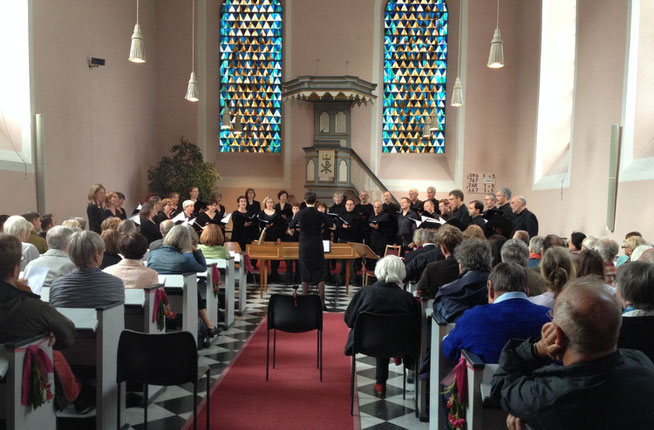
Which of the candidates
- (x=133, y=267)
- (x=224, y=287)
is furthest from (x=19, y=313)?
(x=224, y=287)

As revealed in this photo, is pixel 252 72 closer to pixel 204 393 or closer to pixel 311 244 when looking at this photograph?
A: pixel 311 244

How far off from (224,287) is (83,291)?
3.29m

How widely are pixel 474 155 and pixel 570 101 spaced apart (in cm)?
308

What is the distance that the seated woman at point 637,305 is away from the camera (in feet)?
8.59

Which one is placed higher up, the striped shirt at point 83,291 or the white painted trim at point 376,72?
the white painted trim at point 376,72

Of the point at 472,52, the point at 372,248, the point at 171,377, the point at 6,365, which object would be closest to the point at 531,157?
the point at 472,52

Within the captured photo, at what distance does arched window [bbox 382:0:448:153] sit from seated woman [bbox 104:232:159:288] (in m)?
10.5

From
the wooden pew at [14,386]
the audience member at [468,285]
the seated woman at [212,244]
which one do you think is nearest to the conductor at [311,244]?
the seated woman at [212,244]

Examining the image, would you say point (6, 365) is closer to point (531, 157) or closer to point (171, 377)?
A: point (171, 377)

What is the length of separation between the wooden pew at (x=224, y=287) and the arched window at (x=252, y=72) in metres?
8.23

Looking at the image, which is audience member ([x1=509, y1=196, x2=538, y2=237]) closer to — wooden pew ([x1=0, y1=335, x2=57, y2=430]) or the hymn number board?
the hymn number board

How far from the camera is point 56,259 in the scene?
4375 mm

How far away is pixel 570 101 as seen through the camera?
11.0m

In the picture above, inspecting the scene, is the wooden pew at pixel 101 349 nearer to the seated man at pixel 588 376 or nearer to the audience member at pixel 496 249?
the seated man at pixel 588 376
